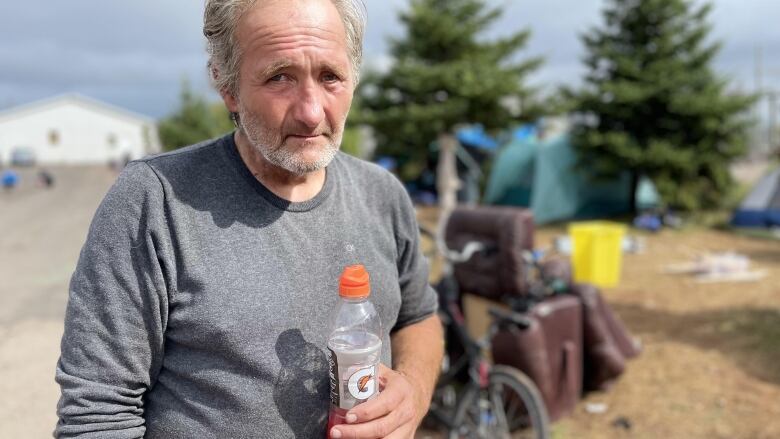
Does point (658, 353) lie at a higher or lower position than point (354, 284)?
lower

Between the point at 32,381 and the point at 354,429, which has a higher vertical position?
the point at 354,429

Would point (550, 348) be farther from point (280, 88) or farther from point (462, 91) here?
point (462, 91)

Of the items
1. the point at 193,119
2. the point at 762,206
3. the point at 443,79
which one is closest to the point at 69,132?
the point at 193,119

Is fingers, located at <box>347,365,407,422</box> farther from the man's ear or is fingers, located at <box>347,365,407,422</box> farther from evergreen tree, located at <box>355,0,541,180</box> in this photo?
evergreen tree, located at <box>355,0,541,180</box>

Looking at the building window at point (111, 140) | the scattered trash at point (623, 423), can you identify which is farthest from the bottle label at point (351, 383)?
the building window at point (111, 140)

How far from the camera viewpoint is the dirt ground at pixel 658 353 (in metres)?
4.26

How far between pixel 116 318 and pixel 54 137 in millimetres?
70039

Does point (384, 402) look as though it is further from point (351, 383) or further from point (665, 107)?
point (665, 107)

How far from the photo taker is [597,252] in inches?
331

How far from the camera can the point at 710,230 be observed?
44.5 ft

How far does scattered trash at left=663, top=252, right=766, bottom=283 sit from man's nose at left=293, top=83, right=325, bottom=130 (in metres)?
8.87

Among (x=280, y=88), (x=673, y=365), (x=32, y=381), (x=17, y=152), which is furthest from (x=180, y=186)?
(x=17, y=152)

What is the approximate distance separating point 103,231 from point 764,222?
1426cm

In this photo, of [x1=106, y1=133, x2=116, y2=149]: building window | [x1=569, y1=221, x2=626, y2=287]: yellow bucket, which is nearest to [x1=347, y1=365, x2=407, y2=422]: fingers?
[x1=569, y1=221, x2=626, y2=287]: yellow bucket
